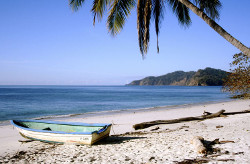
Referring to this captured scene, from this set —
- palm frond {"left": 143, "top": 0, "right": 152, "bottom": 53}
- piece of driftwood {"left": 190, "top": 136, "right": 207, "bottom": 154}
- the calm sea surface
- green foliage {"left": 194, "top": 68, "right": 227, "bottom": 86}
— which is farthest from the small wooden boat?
green foliage {"left": 194, "top": 68, "right": 227, "bottom": 86}

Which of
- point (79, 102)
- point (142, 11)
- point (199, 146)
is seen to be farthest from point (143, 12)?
point (79, 102)

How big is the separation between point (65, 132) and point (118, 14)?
4.33 meters

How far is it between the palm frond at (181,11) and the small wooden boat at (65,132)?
4.66m

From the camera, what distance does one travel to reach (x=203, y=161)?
4.31 meters

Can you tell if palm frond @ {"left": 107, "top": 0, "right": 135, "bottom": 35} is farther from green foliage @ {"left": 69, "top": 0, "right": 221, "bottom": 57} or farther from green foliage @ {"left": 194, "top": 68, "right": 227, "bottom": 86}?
green foliage @ {"left": 194, "top": 68, "right": 227, "bottom": 86}

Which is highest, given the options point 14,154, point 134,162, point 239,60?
point 239,60

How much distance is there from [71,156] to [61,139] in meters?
1.50

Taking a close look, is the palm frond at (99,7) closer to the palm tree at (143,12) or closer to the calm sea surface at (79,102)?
the palm tree at (143,12)

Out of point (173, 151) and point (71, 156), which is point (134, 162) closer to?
point (173, 151)

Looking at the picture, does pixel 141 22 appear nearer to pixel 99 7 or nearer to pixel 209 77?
pixel 99 7

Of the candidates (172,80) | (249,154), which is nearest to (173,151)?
(249,154)

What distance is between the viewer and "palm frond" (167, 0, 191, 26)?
284 inches

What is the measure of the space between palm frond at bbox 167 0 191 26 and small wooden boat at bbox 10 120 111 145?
466 cm

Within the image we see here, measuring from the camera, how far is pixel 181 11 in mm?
7465
